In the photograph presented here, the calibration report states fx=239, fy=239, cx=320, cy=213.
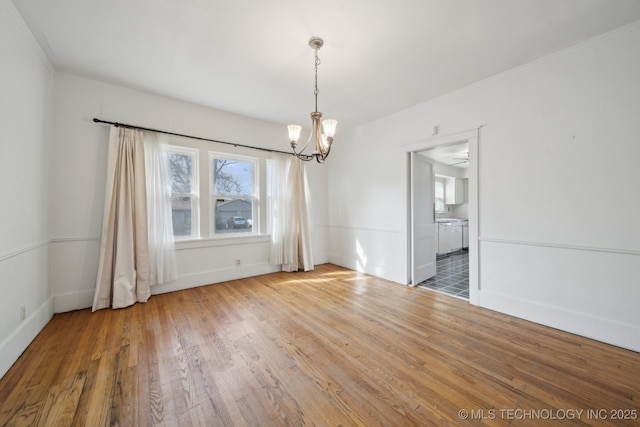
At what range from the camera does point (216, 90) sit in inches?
127

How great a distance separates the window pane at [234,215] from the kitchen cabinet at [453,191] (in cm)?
619

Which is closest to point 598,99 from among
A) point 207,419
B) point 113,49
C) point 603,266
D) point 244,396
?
point 603,266

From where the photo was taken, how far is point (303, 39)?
225cm

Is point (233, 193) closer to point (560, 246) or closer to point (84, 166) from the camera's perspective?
point (84, 166)

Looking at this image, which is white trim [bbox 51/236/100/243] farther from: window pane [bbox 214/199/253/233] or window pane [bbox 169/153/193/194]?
window pane [bbox 214/199/253/233]

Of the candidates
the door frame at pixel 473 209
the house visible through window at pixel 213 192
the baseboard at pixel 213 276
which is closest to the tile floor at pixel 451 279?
the door frame at pixel 473 209

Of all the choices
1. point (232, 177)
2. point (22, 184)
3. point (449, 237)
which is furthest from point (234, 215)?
point (449, 237)

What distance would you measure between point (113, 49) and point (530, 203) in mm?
4700

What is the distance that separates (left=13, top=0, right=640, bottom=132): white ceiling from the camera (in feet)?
6.27

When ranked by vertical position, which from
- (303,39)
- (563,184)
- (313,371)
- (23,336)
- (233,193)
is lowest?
(313,371)

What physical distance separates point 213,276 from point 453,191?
709cm

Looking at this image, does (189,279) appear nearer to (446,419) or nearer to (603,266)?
(446,419)

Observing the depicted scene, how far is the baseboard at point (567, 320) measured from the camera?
211 centimetres

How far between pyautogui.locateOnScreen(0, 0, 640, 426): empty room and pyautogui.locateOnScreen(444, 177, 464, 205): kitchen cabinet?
Answer: 4.16 meters
